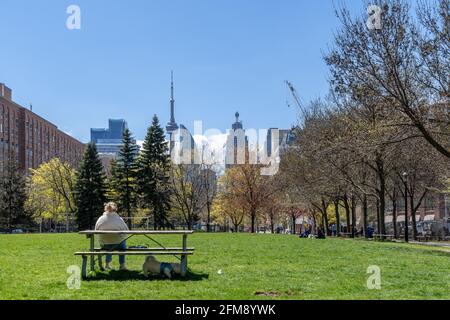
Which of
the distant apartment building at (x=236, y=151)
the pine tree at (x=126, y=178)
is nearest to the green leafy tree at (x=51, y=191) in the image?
the pine tree at (x=126, y=178)

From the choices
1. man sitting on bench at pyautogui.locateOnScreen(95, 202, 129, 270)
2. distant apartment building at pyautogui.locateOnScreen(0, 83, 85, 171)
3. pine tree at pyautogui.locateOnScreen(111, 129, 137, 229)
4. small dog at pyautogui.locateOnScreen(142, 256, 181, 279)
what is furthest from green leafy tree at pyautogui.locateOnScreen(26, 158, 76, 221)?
small dog at pyautogui.locateOnScreen(142, 256, 181, 279)

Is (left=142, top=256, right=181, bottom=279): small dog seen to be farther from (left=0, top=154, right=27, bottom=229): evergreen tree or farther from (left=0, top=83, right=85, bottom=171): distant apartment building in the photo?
(left=0, top=83, right=85, bottom=171): distant apartment building

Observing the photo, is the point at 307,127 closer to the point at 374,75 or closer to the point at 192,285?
the point at 374,75

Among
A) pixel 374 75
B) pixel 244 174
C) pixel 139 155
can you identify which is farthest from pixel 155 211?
pixel 374 75

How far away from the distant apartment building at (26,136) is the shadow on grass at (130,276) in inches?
3714

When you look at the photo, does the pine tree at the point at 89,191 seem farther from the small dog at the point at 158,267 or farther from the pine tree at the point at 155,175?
the small dog at the point at 158,267

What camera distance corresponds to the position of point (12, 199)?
255 feet

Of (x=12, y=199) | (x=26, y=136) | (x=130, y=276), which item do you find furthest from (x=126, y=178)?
(x=26, y=136)

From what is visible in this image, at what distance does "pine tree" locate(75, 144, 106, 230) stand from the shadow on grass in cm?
6064

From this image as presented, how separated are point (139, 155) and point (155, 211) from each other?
7298 millimetres

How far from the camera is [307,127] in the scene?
45.0m

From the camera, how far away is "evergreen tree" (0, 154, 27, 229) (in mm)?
77000

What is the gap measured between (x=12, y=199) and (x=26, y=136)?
1973 inches

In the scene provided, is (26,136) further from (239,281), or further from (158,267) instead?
(239,281)
